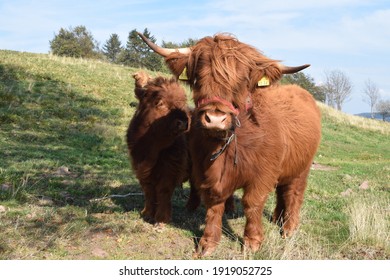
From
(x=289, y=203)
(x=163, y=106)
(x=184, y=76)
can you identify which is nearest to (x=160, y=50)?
(x=184, y=76)

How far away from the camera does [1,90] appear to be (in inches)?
618

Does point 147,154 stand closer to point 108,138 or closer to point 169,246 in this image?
point 169,246

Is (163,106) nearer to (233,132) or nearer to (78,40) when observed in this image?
(233,132)

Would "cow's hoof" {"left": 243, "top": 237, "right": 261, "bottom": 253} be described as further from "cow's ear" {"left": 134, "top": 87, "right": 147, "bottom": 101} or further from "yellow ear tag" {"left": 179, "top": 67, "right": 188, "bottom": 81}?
"cow's ear" {"left": 134, "top": 87, "right": 147, "bottom": 101}

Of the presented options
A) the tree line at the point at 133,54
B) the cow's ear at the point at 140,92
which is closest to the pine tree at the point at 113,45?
the tree line at the point at 133,54

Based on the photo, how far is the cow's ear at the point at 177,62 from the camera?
189 inches

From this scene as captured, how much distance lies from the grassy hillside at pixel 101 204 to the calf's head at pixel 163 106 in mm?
1375

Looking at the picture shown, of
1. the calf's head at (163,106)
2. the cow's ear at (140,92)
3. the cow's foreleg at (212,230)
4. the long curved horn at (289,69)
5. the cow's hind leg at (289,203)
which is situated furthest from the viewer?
the cow's hind leg at (289,203)

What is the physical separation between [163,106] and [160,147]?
0.58 meters

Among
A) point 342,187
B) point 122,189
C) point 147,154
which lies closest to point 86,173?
point 122,189

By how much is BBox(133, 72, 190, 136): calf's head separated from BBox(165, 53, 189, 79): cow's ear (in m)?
0.96

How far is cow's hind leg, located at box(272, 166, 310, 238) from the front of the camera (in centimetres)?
634

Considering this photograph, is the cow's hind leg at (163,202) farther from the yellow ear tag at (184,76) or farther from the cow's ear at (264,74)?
the cow's ear at (264,74)

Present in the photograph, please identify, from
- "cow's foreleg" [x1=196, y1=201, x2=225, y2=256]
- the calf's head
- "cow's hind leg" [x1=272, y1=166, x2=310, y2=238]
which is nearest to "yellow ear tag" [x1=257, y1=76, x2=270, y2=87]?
the calf's head
